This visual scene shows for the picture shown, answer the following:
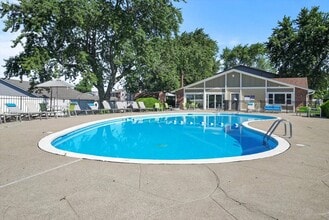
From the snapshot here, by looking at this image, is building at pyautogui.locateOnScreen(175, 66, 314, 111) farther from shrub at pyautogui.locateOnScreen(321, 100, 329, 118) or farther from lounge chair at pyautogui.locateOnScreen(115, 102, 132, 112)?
shrub at pyautogui.locateOnScreen(321, 100, 329, 118)

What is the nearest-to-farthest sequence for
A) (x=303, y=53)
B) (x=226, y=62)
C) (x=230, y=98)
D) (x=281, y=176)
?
1. (x=281, y=176)
2. (x=230, y=98)
3. (x=303, y=53)
4. (x=226, y=62)

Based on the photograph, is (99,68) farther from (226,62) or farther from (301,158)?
A: (226,62)

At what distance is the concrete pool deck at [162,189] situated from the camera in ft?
9.22

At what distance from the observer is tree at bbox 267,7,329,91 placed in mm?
37406

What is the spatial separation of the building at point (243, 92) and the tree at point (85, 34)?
27.6ft

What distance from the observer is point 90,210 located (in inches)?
112

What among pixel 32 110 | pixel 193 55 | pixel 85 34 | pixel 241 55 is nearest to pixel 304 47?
pixel 193 55

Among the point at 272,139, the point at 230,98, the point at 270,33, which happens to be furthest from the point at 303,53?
the point at 272,139

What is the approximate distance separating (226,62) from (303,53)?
19.7 meters

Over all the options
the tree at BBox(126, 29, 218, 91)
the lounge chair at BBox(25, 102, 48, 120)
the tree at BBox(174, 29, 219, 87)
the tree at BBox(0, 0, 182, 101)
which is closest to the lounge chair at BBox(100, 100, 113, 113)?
the tree at BBox(0, 0, 182, 101)

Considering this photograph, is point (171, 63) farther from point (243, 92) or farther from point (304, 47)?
point (304, 47)

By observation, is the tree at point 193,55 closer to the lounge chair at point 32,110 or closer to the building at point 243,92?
the building at point 243,92

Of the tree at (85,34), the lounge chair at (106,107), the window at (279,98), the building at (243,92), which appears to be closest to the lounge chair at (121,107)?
the lounge chair at (106,107)

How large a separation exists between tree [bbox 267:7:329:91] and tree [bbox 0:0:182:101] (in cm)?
2055
